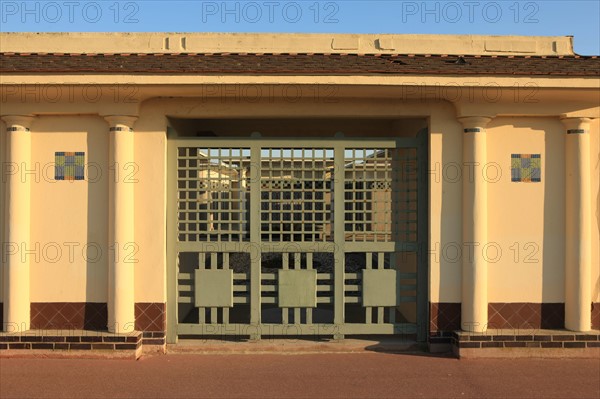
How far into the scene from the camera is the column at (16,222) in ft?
19.6

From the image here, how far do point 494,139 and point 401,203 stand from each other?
139 cm

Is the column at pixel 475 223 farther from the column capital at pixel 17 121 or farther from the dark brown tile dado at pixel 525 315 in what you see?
the column capital at pixel 17 121

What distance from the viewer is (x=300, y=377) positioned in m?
5.43

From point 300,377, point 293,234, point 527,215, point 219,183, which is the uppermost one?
point 219,183

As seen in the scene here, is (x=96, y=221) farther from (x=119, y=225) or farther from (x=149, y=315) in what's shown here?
(x=149, y=315)

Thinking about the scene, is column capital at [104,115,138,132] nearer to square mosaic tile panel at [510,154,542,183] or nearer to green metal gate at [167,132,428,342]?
green metal gate at [167,132,428,342]

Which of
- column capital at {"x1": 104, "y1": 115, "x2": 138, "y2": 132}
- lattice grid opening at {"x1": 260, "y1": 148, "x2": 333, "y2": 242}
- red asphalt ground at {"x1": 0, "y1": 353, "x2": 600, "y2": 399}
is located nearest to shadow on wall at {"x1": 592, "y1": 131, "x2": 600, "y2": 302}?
red asphalt ground at {"x1": 0, "y1": 353, "x2": 600, "y2": 399}

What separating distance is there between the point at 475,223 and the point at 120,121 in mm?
Result: 4411

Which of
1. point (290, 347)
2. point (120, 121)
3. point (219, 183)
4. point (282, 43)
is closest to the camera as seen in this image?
point (120, 121)

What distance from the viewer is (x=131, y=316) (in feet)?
19.9

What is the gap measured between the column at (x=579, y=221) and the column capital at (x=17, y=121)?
646cm

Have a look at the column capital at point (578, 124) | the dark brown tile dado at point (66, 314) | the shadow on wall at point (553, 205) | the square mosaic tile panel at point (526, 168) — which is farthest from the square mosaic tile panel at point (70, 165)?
the column capital at point (578, 124)

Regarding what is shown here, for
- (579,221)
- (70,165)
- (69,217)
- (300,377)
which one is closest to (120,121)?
(70,165)

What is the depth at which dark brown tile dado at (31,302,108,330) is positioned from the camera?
20.0 ft
